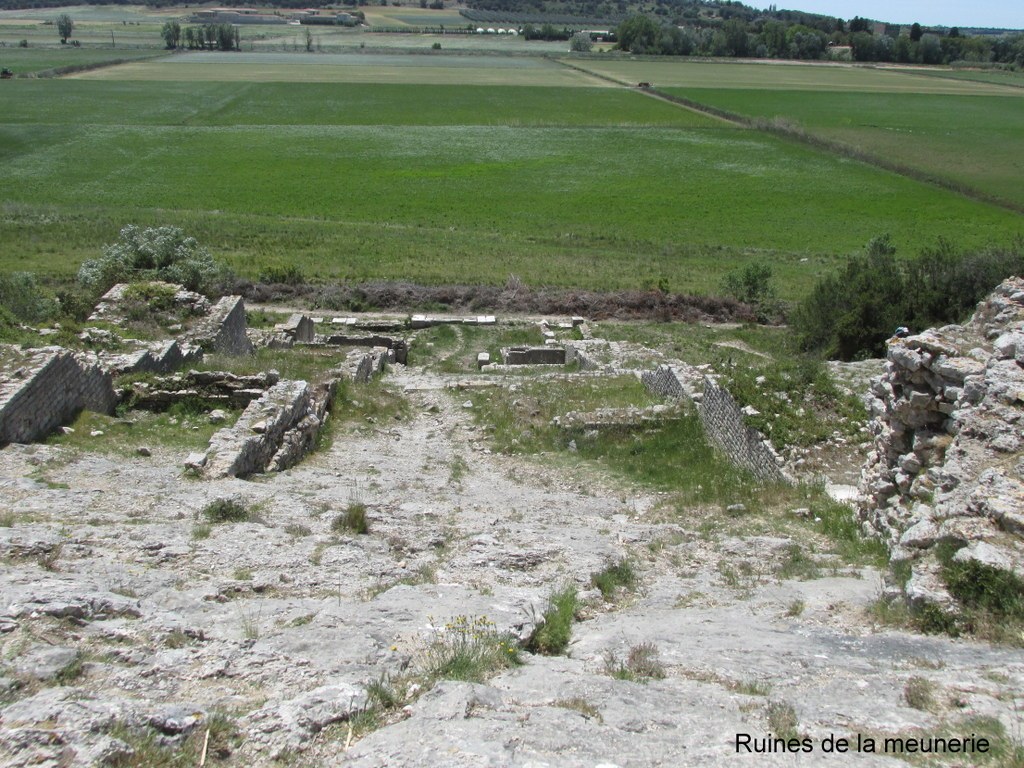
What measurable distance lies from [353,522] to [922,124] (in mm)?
93480

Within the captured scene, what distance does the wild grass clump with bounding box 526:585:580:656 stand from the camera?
23.3 feet

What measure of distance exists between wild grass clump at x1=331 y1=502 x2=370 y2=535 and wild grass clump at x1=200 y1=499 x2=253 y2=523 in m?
1.06

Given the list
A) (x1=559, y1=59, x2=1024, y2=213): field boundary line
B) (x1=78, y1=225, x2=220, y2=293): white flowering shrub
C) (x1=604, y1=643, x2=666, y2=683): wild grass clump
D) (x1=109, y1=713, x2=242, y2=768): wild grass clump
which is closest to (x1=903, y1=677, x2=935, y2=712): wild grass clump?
(x1=604, y1=643, x2=666, y2=683): wild grass clump

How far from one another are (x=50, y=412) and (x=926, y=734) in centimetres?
1306

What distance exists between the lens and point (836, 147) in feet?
241

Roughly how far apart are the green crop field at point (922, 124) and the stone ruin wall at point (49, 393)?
57.0 metres

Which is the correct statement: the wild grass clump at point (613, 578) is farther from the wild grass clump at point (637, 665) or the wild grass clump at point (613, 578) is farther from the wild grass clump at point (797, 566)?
the wild grass clump at point (637, 665)

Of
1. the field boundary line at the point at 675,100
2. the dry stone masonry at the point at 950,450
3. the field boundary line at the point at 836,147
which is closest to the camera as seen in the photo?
Answer: the dry stone masonry at the point at 950,450

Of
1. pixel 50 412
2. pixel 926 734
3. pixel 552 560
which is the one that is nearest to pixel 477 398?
pixel 50 412

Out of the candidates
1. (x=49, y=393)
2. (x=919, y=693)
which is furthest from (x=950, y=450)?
(x=49, y=393)

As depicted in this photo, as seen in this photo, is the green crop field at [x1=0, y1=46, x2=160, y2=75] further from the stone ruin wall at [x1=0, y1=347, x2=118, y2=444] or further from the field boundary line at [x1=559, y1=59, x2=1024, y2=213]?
the stone ruin wall at [x1=0, y1=347, x2=118, y2=444]

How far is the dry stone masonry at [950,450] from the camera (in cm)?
782

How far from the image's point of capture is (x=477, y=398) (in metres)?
19.9

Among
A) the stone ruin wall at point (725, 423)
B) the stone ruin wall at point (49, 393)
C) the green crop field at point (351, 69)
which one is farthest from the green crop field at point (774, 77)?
the stone ruin wall at point (49, 393)
